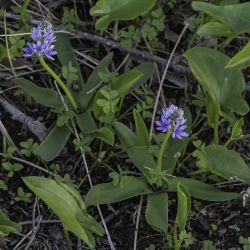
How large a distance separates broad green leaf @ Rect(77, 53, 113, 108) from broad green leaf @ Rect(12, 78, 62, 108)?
6cm

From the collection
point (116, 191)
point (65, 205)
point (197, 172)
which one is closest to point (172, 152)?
point (197, 172)

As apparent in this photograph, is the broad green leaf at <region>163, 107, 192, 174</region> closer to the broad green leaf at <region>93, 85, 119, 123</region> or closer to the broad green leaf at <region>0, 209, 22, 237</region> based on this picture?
the broad green leaf at <region>93, 85, 119, 123</region>

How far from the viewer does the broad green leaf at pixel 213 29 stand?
1480 millimetres

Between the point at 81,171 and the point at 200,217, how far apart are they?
0.35 m

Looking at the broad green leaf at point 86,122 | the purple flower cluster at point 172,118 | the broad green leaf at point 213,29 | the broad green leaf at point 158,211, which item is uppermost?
the broad green leaf at point 213,29

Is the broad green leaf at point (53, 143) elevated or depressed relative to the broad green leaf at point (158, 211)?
elevated

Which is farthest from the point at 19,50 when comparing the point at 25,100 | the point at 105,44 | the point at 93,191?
the point at 93,191

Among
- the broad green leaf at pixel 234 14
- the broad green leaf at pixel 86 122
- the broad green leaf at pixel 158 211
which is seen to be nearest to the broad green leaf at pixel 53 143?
the broad green leaf at pixel 86 122

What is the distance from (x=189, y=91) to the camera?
1764 millimetres

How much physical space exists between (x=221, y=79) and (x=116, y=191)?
15.8 inches

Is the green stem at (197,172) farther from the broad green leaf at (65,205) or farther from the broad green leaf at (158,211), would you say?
the broad green leaf at (65,205)

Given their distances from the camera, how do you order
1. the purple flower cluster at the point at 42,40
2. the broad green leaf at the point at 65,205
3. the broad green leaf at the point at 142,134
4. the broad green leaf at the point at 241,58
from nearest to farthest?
the broad green leaf at the point at 65,205
the broad green leaf at the point at 241,58
the purple flower cluster at the point at 42,40
the broad green leaf at the point at 142,134

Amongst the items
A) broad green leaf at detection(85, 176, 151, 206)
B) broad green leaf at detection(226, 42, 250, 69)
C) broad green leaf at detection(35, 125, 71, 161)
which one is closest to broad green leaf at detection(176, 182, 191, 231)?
broad green leaf at detection(85, 176, 151, 206)

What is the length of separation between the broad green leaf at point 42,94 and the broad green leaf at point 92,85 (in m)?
0.06
